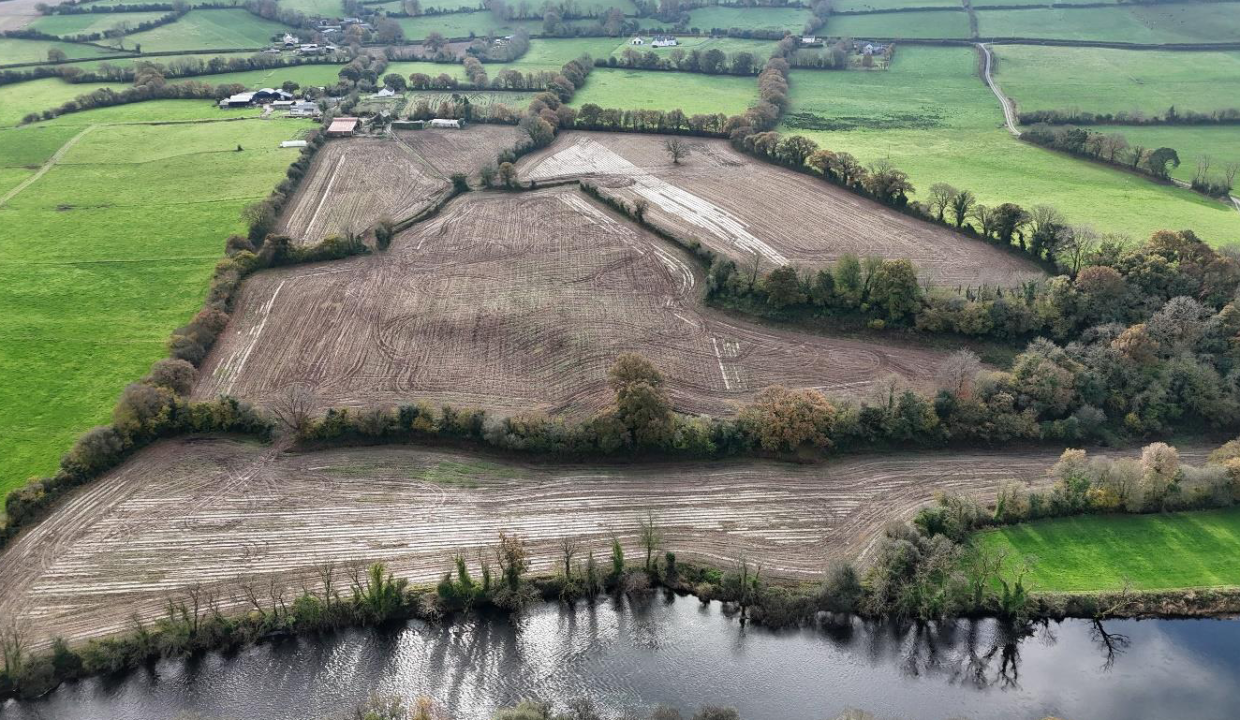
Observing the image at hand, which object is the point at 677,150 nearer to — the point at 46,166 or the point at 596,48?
the point at 596,48

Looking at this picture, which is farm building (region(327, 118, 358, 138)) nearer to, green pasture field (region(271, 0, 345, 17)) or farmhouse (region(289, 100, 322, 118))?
farmhouse (region(289, 100, 322, 118))

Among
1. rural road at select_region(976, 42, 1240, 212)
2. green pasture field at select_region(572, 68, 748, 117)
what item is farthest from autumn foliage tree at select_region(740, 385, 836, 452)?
green pasture field at select_region(572, 68, 748, 117)

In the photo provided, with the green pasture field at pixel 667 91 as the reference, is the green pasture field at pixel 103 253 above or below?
below

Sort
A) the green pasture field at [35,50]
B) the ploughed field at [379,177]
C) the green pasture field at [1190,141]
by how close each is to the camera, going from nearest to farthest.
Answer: the ploughed field at [379,177]
the green pasture field at [1190,141]
the green pasture field at [35,50]

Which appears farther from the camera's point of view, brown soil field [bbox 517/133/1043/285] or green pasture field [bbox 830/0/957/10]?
green pasture field [bbox 830/0/957/10]

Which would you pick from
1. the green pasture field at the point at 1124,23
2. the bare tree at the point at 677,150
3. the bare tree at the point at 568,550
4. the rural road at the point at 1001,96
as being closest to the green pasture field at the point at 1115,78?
the rural road at the point at 1001,96

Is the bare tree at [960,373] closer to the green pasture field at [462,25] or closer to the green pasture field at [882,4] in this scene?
the green pasture field at [882,4]

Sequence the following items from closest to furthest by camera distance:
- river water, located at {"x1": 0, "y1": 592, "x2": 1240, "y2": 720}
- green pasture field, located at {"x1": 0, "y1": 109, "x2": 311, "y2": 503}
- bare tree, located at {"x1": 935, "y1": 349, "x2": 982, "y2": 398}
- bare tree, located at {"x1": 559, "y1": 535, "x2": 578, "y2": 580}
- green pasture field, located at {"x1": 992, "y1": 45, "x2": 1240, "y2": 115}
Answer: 1. river water, located at {"x1": 0, "y1": 592, "x2": 1240, "y2": 720}
2. bare tree, located at {"x1": 559, "y1": 535, "x2": 578, "y2": 580}
3. bare tree, located at {"x1": 935, "y1": 349, "x2": 982, "y2": 398}
4. green pasture field, located at {"x1": 0, "y1": 109, "x2": 311, "y2": 503}
5. green pasture field, located at {"x1": 992, "y1": 45, "x2": 1240, "y2": 115}

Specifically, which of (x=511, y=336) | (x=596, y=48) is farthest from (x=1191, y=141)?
(x=596, y=48)
